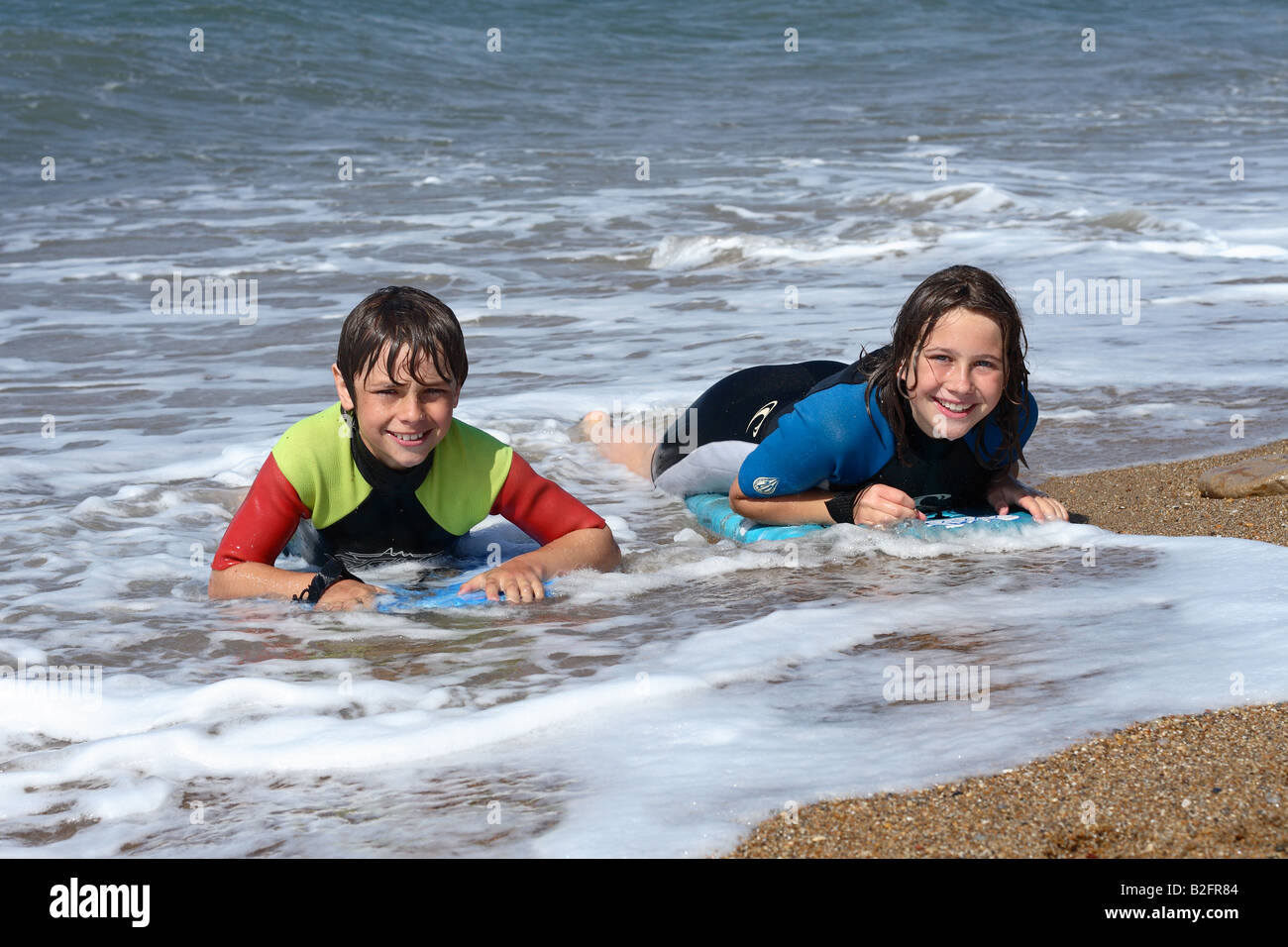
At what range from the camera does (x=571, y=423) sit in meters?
5.89

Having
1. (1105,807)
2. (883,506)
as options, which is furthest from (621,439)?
(1105,807)

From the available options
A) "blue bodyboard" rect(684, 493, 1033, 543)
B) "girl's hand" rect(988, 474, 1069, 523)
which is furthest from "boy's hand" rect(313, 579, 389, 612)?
"girl's hand" rect(988, 474, 1069, 523)

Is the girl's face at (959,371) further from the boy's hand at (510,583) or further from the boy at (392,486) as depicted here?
the boy's hand at (510,583)

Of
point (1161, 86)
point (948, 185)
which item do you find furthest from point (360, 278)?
point (1161, 86)

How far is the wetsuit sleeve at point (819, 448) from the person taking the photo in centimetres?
407

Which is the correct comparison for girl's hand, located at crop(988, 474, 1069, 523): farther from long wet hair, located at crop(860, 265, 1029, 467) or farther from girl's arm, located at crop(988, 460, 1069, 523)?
long wet hair, located at crop(860, 265, 1029, 467)

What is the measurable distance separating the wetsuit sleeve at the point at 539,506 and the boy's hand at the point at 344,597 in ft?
1.69

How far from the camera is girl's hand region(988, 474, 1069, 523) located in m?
4.16

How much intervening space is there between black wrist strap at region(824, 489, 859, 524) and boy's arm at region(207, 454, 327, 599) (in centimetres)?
153
